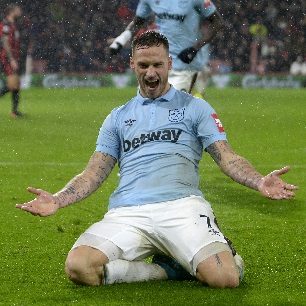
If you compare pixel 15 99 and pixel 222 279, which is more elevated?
pixel 222 279

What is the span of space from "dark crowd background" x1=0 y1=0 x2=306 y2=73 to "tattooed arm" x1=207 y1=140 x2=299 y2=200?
899 inches

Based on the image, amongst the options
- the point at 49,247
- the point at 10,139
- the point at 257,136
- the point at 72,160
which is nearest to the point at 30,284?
the point at 49,247

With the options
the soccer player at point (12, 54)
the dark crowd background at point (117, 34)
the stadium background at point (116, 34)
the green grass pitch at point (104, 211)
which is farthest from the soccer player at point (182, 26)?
the dark crowd background at point (117, 34)

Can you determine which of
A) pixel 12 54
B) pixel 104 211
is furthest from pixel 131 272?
pixel 12 54

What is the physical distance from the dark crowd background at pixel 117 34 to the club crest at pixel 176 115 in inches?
893

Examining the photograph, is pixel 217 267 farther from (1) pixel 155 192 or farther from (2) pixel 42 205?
(2) pixel 42 205

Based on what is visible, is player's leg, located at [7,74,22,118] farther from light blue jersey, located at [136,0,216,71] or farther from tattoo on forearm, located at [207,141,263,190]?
tattoo on forearm, located at [207,141,263,190]

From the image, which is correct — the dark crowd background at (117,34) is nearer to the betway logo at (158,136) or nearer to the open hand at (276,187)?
the betway logo at (158,136)

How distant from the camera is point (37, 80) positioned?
26.6 meters

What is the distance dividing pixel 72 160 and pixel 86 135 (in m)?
3.06

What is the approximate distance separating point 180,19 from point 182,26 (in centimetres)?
8


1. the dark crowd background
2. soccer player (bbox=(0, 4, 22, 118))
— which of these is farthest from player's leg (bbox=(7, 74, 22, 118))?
the dark crowd background

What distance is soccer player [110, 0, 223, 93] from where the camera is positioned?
9.60 m

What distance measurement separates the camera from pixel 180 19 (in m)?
9.66
